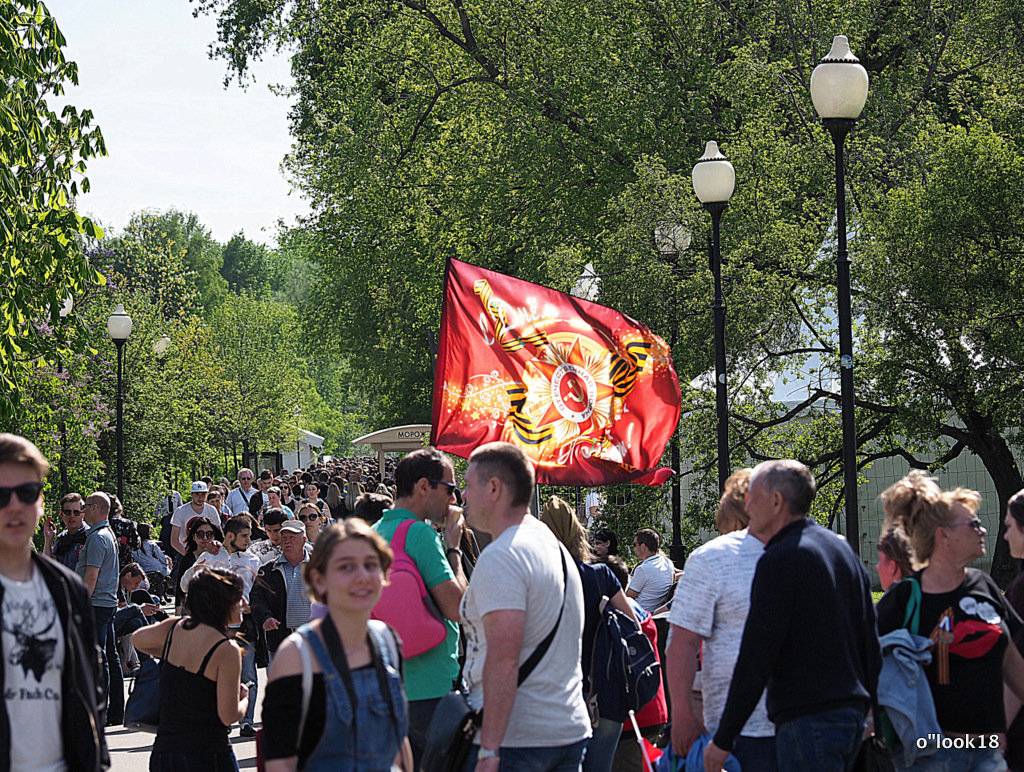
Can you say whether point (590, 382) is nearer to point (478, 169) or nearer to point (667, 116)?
point (667, 116)

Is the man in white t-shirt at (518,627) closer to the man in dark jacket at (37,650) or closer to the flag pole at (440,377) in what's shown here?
the man in dark jacket at (37,650)

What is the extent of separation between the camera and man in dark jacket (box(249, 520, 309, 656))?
11.1 metres

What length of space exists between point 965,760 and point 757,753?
35.5 inches

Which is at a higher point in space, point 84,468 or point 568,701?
point 84,468

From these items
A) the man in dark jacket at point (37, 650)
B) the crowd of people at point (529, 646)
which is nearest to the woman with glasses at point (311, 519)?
the crowd of people at point (529, 646)

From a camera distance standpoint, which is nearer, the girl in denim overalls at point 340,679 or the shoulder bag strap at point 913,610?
the girl in denim overalls at point 340,679

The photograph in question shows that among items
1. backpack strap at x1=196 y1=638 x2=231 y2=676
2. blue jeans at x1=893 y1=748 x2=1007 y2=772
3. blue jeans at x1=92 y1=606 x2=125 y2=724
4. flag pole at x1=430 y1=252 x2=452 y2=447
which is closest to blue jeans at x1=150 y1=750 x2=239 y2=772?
backpack strap at x1=196 y1=638 x2=231 y2=676

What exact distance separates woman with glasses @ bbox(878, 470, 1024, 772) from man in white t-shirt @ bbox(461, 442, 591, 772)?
1376 mm

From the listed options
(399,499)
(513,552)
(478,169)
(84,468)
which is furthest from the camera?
(478,169)

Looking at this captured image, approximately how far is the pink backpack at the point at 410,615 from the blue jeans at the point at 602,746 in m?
1.34

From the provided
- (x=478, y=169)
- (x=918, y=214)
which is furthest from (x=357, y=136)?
(x=918, y=214)

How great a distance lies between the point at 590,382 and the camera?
32.7 ft

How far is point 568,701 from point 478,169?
2228 cm

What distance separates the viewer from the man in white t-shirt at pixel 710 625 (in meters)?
5.31
